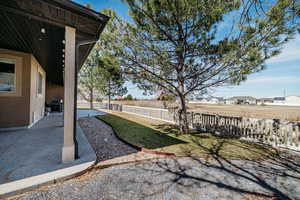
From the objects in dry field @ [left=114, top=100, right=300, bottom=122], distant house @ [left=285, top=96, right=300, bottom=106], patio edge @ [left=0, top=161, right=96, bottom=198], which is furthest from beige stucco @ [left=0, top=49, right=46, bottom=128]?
distant house @ [left=285, top=96, right=300, bottom=106]

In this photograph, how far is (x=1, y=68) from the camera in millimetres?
4898

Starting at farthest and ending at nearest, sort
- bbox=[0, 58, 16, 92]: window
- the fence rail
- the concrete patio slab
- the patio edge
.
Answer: bbox=[0, 58, 16, 92]: window → the fence rail → the concrete patio slab → the patio edge

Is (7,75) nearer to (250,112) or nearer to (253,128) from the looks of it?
(253,128)

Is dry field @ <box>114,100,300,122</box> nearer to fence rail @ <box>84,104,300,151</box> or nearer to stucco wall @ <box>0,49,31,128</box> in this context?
fence rail @ <box>84,104,300,151</box>

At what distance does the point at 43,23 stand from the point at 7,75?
3.40 m

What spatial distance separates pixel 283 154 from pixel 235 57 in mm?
3298

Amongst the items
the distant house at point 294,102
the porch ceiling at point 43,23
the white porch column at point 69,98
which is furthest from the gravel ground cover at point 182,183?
the distant house at point 294,102

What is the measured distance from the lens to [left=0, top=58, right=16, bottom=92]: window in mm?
4914

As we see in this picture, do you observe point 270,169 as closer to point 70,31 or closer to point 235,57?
point 235,57

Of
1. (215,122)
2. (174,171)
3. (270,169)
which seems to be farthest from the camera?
(215,122)

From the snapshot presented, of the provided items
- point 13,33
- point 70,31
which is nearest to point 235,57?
point 70,31

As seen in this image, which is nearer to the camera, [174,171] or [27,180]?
[27,180]

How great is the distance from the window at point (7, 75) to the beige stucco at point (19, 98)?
0.48 ft

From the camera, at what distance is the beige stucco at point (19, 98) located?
493cm
